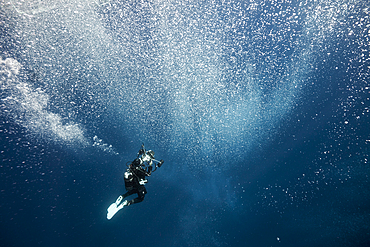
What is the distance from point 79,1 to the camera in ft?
13.4

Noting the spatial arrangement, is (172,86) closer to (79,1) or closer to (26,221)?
(79,1)

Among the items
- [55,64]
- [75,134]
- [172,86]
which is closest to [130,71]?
[172,86]

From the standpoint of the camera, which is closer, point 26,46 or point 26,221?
point 26,46

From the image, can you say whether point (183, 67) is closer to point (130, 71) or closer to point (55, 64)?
point (130, 71)

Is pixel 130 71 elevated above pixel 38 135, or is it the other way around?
pixel 130 71

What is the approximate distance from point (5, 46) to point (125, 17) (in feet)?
9.34

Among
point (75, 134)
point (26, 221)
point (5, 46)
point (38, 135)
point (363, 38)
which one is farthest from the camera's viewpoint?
point (26, 221)

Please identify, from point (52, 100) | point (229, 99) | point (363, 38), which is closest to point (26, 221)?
point (52, 100)

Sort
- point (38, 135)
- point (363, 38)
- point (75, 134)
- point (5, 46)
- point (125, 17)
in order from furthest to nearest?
→ point (75, 134) → point (38, 135) → point (363, 38) → point (125, 17) → point (5, 46)

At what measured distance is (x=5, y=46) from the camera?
3896mm

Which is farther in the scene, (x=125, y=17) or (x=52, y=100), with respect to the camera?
(x=52, y=100)

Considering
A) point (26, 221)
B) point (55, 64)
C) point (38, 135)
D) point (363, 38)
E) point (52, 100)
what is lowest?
point (26, 221)

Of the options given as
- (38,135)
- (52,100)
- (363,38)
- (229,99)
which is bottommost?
(363,38)

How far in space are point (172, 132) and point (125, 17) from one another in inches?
144
